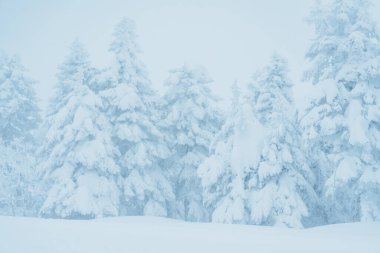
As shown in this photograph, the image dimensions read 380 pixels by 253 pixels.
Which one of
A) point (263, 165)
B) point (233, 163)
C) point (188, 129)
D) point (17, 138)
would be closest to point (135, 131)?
point (188, 129)

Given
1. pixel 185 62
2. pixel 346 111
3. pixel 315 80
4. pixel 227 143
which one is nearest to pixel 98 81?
pixel 185 62

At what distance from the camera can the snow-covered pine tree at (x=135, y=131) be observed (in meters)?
28.1

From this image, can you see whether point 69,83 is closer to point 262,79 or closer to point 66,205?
point 66,205

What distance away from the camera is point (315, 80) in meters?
23.3

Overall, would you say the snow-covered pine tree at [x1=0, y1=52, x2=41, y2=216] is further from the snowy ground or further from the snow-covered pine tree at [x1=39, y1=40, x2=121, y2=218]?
the snowy ground

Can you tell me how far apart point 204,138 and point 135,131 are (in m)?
5.51

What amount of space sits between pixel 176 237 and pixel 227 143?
13396mm

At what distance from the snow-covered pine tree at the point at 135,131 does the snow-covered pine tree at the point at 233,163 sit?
4.13 metres

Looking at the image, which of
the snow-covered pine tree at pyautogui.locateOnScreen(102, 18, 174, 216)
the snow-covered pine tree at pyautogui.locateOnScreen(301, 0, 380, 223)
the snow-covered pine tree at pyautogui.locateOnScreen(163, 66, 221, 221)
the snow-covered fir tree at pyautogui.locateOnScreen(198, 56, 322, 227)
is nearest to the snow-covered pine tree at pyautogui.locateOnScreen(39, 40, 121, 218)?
the snow-covered pine tree at pyautogui.locateOnScreen(102, 18, 174, 216)

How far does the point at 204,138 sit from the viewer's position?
102 feet

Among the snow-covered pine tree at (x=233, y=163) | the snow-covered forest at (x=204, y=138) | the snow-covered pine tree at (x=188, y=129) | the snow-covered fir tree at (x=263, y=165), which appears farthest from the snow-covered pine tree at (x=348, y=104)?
the snow-covered pine tree at (x=188, y=129)

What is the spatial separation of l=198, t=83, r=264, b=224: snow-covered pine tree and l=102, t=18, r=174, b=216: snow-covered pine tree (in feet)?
13.6

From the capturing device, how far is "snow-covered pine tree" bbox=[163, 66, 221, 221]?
3064cm

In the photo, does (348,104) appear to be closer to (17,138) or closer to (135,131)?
(135,131)
